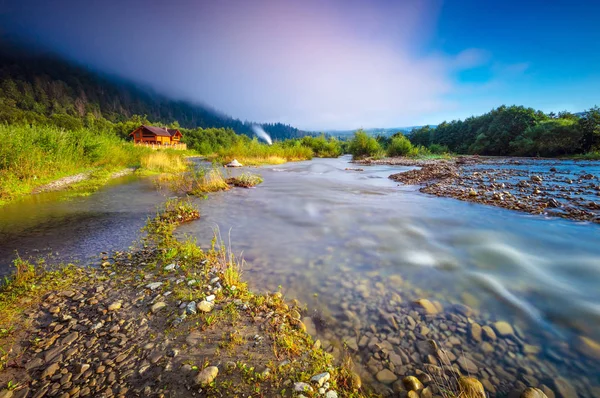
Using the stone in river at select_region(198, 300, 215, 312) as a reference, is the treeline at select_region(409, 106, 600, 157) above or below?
above

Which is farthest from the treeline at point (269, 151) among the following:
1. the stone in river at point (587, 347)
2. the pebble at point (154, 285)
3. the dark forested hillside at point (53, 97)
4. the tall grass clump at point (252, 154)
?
the dark forested hillside at point (53, 97)

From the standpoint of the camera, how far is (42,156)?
13.8 meters

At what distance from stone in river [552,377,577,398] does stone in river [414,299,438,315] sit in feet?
4.07

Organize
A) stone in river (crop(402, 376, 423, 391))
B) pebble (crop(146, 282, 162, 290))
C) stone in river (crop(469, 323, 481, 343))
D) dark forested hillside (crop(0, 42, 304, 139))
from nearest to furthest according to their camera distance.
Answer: stone in river (crop(402, 376, 423, 391)), stone in river (crop(469, 323, 481, 343)), pebble (crop(146, 282, 162, 290)), dark forested hillside (crop(0, 42, 304, 139))

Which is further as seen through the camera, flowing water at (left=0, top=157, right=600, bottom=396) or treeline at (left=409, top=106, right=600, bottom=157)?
treeline at (left=409, top=106, right=600, bottom=157)

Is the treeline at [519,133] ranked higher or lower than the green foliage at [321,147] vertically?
higher

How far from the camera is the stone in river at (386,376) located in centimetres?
251

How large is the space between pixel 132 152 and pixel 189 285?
88.2 ft

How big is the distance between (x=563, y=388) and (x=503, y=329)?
80 centimetres

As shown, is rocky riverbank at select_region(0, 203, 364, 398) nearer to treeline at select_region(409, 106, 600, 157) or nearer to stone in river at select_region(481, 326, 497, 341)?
stone in river at select_region(481, 326, 497, 341)

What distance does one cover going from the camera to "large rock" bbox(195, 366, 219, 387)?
222cm

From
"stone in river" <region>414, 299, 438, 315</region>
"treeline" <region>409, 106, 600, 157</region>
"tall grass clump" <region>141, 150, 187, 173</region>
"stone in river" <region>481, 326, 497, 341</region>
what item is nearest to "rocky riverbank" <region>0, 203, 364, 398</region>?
"stone in river" <region>414, 299, 438, 315</region>

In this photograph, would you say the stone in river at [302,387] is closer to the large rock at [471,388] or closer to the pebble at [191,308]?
the large rock at [471,388]

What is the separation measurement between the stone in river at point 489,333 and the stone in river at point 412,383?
1276mm
